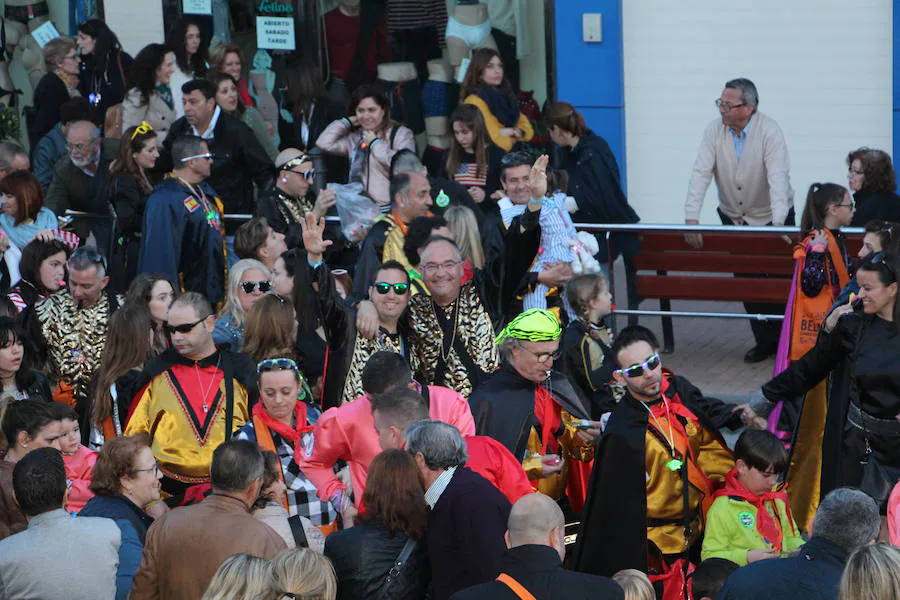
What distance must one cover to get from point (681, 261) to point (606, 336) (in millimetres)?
2482

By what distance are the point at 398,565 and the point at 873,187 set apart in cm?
632

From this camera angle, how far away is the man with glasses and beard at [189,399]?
779 cm

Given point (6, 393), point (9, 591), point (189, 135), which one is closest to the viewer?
point (9, 591)

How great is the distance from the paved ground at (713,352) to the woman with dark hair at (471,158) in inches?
54.8

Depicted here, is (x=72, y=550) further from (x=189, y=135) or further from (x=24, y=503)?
(x=189, y=135)

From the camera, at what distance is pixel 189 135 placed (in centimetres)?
1077

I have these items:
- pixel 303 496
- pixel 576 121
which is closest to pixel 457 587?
pixel 303 496

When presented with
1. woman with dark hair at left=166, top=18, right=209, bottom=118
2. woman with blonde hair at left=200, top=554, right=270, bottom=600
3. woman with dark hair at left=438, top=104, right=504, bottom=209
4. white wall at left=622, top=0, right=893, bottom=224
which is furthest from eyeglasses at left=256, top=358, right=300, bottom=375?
white wall at left=622, top=0, right=893, bottom=224

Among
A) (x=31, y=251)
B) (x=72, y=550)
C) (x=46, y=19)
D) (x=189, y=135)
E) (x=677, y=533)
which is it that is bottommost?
(x=677, y=533)

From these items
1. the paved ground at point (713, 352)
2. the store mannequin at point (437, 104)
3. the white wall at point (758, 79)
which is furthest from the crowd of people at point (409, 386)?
the white wall at point (758, 79)

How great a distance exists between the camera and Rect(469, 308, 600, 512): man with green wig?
7.82m

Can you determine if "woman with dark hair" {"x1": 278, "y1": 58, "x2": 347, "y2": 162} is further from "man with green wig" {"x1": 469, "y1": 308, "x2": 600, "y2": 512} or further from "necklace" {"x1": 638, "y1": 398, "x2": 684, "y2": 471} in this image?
"necklace" {"x1": 638, "y1": 398, "x2": 684, "y2": 471}

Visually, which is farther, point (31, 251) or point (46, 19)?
point (46, 19)

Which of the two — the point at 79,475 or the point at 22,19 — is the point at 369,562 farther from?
the point at 22,19
